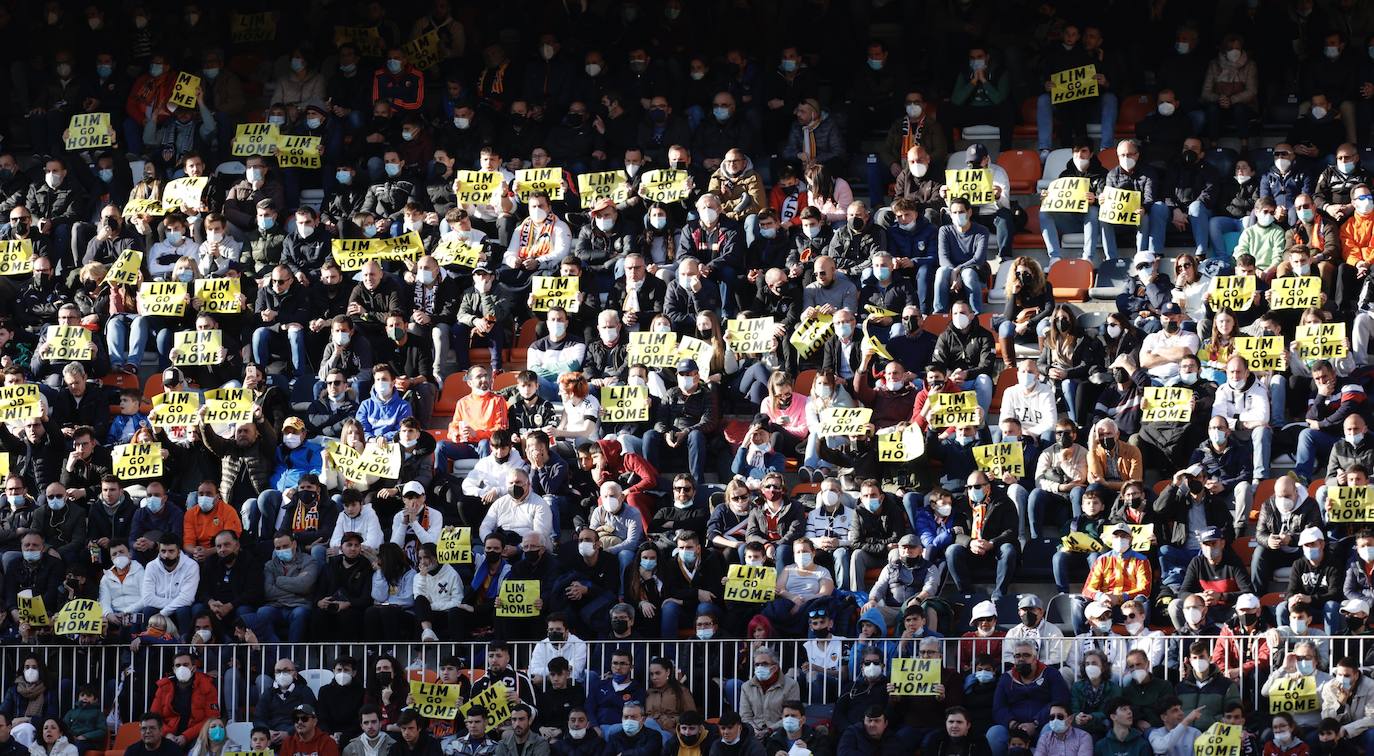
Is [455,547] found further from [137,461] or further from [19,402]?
[19,402]

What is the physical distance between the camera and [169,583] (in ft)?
66.6

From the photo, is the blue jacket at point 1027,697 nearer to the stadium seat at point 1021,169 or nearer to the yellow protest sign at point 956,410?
the yellow protest sign at point 956,410

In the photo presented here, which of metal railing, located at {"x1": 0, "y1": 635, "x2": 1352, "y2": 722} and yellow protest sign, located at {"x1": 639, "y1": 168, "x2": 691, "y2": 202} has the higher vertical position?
yellow protest sign, located at {"x1": 639, "y1": 168, "x2": 691, "y2": 202}

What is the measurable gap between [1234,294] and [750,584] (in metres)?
5.09

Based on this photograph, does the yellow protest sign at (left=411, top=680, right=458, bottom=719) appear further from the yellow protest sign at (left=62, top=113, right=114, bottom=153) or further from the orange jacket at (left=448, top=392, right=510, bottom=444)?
the yellow protest sign at (left=62, top=113, right=114, bottom=153)

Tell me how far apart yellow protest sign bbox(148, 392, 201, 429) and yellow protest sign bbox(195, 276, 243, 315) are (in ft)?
4.47

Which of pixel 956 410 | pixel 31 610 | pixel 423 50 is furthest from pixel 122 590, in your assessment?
pixel 423 50

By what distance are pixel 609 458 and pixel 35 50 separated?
28.4 feet

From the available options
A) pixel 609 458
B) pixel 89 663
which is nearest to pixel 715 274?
pixel 609 458

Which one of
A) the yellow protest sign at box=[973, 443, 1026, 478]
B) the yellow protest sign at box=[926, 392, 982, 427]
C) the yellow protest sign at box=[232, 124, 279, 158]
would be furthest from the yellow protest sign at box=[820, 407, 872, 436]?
the yellow protest sign at box=[232, 124, 279, 158]

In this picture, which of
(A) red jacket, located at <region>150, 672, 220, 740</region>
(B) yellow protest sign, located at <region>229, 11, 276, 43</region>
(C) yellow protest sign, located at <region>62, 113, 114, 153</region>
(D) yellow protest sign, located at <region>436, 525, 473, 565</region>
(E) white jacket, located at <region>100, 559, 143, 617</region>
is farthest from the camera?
(B) yellow protest sign, located at <region>229, 11, 276, 43</region>

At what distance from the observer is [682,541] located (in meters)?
20.1

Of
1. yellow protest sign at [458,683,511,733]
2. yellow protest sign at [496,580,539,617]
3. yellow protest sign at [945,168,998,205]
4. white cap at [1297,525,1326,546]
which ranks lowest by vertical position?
yellow protest sign at [458,683,511,733]

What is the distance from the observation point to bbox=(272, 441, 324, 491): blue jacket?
21.6 metres
